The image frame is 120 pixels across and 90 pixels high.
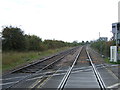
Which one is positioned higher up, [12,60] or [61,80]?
[12,60]

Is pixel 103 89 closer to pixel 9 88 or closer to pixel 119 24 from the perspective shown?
pixel 9 88

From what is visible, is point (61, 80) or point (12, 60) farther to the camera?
point (12, 60)

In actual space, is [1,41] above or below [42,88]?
above

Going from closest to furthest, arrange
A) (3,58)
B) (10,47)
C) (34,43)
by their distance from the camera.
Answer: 1. (3,58)
2. (10,47)
3. (34,43)

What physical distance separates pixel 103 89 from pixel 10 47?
2582cm

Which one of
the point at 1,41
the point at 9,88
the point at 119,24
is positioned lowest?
the point at 9,88

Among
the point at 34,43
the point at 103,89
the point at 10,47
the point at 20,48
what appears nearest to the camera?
the point at 103,89

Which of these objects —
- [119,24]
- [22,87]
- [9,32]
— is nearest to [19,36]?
[9,32]

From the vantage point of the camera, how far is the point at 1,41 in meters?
32.1

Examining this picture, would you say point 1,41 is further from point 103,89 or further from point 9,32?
point 103,89

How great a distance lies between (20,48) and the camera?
35812 mm

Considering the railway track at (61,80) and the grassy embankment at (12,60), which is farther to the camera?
the grassy embankment at (12,60)

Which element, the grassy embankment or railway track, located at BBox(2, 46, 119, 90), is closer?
railway track, located at BBox(2, 46, 119, 90)

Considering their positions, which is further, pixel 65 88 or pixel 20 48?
pixel 20 48
